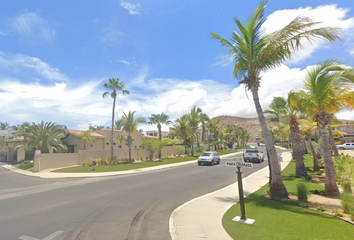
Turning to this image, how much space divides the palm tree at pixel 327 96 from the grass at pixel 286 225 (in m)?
3.01

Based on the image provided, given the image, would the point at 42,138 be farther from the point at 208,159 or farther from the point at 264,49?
the point at 264,49

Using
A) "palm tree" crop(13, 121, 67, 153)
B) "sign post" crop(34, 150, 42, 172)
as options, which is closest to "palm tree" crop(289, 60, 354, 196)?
"sign post" crop(34, 150, 42, 172)

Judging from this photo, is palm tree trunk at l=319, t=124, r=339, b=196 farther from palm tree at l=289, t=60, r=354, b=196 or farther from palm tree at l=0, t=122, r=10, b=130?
palm tree at l=0, t=122, r=10, b=130

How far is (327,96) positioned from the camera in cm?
917

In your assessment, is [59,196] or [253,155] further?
[253,155]

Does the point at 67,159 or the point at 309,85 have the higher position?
the point at 309,85

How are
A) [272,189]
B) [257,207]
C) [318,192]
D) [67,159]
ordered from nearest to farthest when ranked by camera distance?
[257,207], [272,189], [318,192], [67,159]

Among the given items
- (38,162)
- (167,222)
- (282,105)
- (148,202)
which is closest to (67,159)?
(38,162)

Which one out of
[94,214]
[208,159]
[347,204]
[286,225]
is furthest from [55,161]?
[347,204]

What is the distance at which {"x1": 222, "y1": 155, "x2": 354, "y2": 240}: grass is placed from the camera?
196 inches

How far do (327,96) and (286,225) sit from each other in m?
6.63

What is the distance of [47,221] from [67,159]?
21033mm

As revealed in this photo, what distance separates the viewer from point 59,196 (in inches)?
398

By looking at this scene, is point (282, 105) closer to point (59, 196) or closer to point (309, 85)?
point (309, 85)
